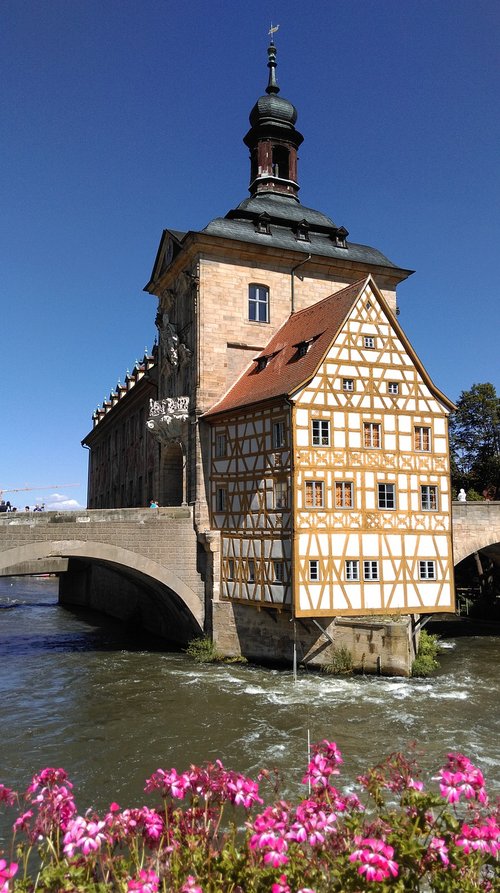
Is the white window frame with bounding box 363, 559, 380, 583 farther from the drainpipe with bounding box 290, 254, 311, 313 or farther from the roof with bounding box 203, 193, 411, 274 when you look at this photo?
the roof with bounding box 203, 193, 411, 274

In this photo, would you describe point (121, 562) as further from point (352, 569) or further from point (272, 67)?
point (272, 67)

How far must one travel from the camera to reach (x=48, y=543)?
23141 mm

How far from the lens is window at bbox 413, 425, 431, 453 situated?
23.2m

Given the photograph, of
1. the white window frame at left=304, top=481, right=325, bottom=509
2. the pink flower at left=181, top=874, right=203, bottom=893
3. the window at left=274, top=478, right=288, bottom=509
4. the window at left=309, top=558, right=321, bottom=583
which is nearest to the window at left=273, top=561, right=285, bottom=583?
the window at left=309, top=558, right=321, bottom=583

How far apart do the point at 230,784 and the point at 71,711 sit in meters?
14.9

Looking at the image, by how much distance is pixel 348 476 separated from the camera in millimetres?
21922

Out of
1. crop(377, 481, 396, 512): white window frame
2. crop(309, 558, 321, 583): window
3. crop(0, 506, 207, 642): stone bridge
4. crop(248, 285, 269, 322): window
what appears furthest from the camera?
crop(248, 285, 269, 322): window

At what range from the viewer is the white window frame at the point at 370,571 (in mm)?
21688

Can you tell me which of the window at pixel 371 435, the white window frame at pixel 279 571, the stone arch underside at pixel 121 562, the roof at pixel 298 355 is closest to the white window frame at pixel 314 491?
the white window frame at pixel 279 571

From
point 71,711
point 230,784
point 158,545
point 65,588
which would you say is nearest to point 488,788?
point 230,784

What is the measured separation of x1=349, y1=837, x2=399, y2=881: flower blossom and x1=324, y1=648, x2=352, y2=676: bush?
17168 millimetres

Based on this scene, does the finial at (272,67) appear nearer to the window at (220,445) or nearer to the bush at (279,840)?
the window at (220,445)

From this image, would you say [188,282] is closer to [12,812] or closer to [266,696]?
[266,696]

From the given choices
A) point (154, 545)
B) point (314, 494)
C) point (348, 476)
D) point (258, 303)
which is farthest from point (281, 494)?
point (258, 303)
